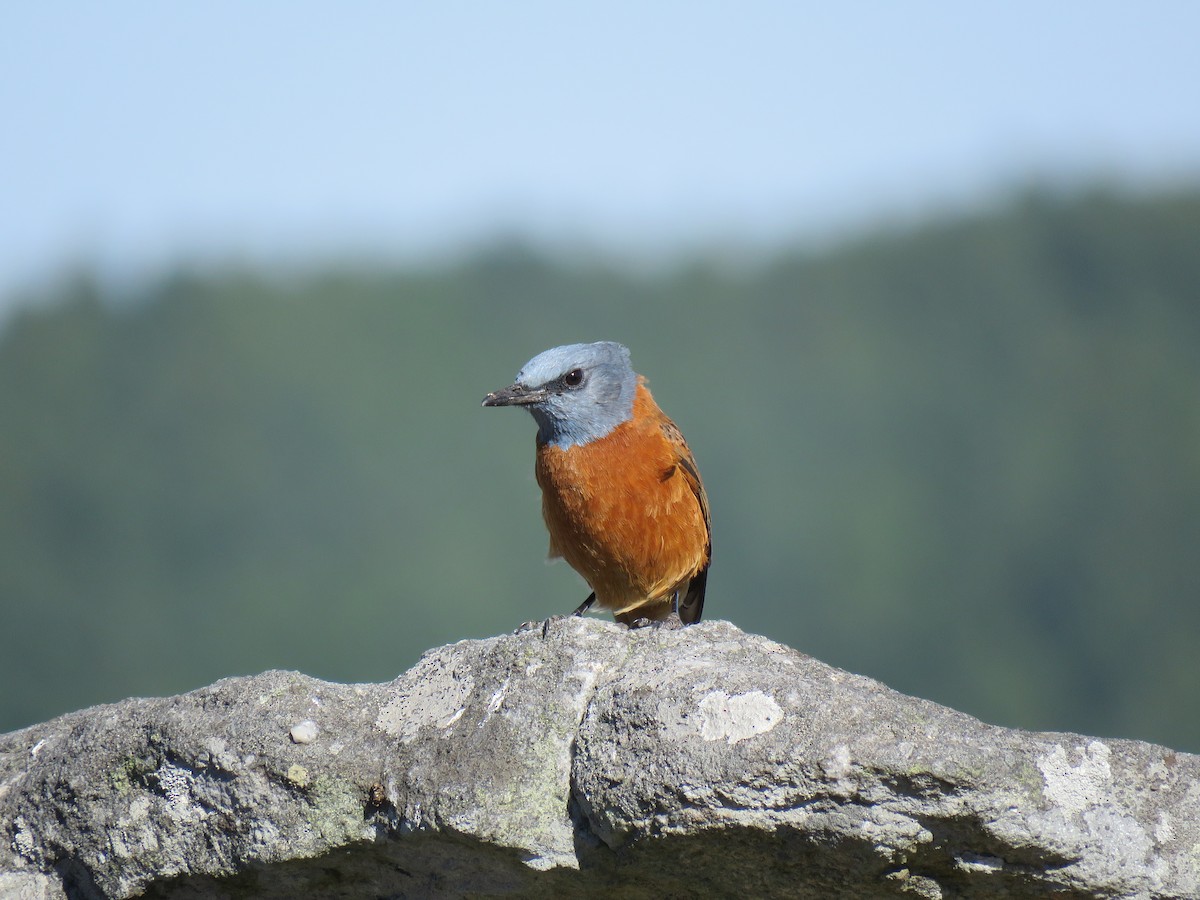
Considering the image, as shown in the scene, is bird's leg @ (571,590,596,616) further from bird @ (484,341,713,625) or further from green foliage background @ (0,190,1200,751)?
green foliage background @ (0,190,1200,751)

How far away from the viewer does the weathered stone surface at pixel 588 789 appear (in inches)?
153

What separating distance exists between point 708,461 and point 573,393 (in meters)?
46.1

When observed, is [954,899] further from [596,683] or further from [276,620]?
[276,620]

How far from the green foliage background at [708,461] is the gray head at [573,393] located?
121ft

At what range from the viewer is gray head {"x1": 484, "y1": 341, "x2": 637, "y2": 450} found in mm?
→ 6953

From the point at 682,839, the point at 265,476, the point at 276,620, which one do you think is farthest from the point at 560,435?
the point at 265,476

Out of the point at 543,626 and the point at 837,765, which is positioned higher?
the point at 543,626

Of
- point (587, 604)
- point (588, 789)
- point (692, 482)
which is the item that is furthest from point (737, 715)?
point (692, 482)

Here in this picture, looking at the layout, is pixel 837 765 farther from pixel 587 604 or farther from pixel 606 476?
pixel 587 604

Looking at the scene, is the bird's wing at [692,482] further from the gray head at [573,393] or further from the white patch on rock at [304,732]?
the white patch on rock at [304,732]

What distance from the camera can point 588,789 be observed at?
4.09m

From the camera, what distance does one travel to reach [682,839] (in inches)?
157

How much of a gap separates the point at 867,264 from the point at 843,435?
8600 millimetres

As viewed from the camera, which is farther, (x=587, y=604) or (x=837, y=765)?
(x=587, y=604)
